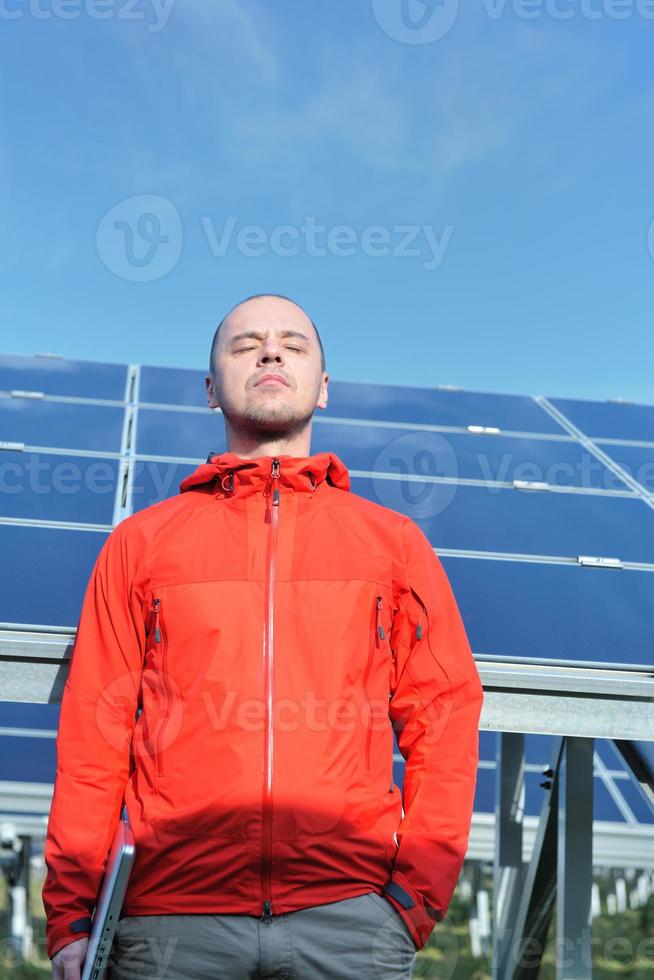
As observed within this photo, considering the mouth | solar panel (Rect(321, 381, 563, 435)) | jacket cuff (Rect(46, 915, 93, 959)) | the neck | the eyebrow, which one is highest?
solar panel (Rect(321, 381, 563, 435))

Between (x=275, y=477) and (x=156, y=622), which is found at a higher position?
(x=275, y=477)

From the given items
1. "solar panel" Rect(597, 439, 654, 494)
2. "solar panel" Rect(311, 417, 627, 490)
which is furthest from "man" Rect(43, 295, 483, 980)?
"solar panel" Rect(597, 439, 654, 494)

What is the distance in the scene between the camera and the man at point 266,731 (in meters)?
2.04

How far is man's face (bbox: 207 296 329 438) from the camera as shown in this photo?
2.60 meters

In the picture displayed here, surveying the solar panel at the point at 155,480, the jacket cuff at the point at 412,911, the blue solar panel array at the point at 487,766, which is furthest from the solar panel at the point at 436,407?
the jacket cuff at the point at 412,911

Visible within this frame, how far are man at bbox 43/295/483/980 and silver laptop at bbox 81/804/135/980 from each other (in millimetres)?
71

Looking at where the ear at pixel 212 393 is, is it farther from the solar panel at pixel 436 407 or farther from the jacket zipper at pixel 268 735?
the solar panel at pixel 436 407

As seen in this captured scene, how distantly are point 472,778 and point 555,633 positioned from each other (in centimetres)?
143

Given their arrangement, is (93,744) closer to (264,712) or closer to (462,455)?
(264,712)

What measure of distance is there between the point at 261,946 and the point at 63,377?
5.97m

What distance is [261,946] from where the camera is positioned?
2006mm

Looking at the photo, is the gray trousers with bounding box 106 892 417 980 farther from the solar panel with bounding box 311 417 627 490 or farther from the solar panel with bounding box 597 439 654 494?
the solar panel with bounding box 597 439 654 494

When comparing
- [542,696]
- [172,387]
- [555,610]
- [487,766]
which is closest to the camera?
[542,696]

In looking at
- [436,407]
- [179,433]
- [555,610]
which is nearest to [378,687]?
[555,610]
